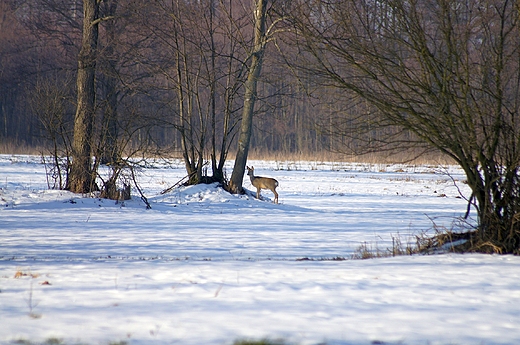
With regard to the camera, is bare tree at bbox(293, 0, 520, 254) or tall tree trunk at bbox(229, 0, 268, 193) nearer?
bare tree at bbox(293, 0, 520, 254)

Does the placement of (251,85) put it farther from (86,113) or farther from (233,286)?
(233,286)

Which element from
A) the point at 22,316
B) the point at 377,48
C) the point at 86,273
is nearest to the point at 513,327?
the point at 22,316

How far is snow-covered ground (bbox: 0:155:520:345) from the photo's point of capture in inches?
167

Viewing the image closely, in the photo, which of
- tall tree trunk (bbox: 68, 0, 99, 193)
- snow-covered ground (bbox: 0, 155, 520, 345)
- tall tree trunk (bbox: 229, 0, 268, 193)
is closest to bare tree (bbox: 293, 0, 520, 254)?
snow-covered ground (bbox: 0, 155, 520, 345)

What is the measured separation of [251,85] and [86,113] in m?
4.95

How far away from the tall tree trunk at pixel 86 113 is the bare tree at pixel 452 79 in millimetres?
9286

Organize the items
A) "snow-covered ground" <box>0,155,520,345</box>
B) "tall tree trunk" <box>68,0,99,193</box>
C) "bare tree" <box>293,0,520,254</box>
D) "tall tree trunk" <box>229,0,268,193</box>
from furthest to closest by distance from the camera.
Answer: "tall tree trunk" <box>229,0,268,193</box>, "tall tree trunk" <box>68,0,99,193</box>, "bare tree" <box>293,0,520,254</box>, "snow-covered ground" <box>0,155,520,345</box>

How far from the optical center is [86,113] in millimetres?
16750

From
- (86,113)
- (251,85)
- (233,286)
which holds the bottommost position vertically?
(233,286)

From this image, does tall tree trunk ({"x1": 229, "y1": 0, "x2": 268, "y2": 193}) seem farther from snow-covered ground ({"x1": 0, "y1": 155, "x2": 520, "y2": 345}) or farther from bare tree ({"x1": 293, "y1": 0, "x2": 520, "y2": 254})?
bare tree ({"x1": 293, "y1": 0, "x2": 520, "y2": 254})

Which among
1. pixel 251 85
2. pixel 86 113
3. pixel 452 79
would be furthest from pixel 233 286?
pixel 251 85

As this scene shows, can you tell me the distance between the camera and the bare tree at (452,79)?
328 inches

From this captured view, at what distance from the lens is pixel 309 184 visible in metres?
26.1

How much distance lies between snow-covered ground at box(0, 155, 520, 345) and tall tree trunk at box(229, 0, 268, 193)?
568 cm
